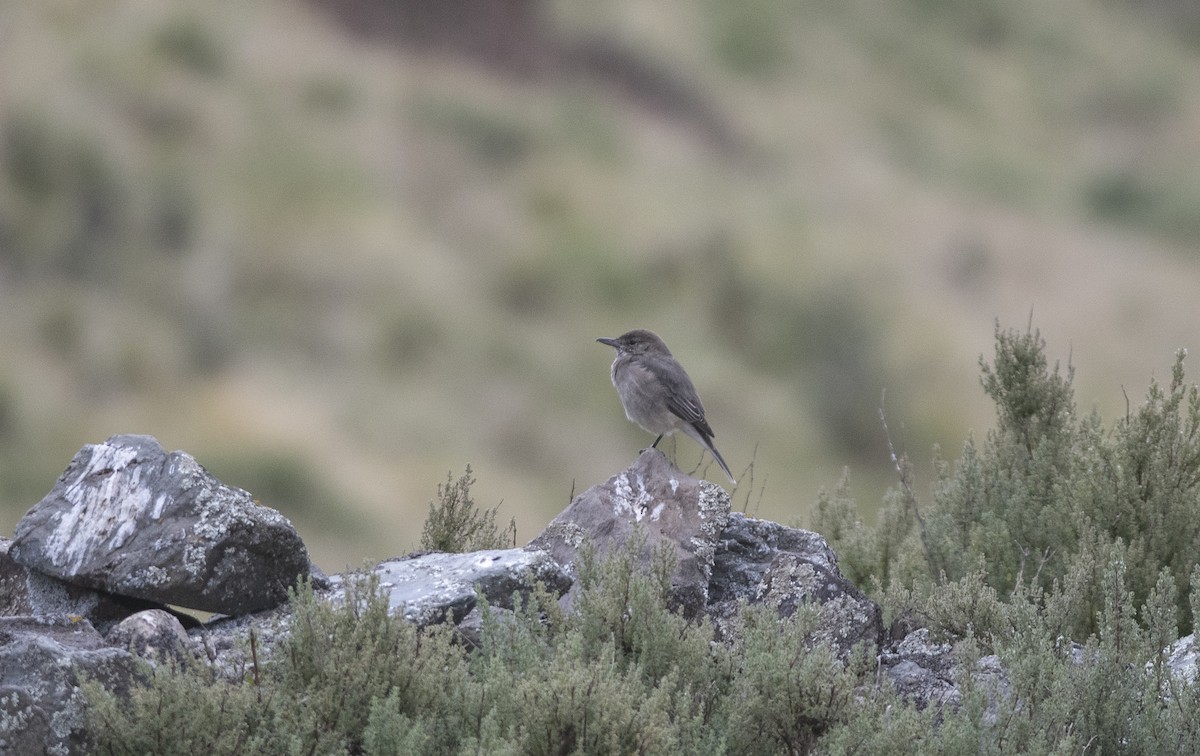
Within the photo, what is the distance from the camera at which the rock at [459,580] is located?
5223mm

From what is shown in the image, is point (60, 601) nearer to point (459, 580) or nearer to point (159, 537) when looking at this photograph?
point (159, 537)

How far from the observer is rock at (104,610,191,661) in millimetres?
4754

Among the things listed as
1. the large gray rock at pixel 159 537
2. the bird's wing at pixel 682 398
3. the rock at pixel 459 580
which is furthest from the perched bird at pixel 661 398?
the large gray rock at pixel 159 537

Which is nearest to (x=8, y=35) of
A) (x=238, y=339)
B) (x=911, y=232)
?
(x=238, y=339)

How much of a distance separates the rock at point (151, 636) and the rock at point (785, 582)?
A: 69.6 inches

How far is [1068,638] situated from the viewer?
556 centimetres

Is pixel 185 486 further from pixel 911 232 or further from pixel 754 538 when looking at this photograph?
pixel 911 232

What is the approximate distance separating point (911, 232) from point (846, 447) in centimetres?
893

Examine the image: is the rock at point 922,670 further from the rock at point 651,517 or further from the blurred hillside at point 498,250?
the blurred hillside at point 498,250

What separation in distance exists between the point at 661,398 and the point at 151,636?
369 cm

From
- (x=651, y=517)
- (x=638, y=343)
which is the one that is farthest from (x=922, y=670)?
(x=638, y=343)

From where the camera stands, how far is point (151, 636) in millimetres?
4809

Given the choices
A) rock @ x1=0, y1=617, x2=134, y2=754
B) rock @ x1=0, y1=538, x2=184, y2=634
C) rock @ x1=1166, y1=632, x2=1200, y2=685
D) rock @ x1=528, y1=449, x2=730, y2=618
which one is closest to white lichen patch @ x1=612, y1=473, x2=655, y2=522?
rock @ x1=528, y1=449, x2=730, y2=618

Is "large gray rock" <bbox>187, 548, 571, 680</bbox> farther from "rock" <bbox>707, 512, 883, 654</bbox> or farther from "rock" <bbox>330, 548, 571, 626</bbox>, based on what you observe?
"rock" <bbox>707, 512, 883, 654</bbox>
